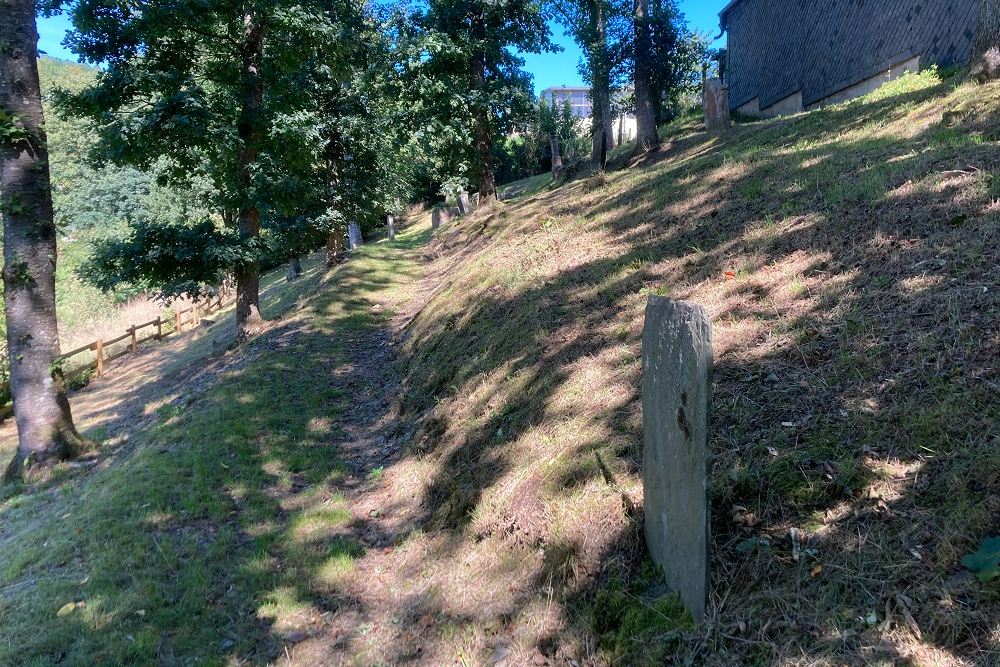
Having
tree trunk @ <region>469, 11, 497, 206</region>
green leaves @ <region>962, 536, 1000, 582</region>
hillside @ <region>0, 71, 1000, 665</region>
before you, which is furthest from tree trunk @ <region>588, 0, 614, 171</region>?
green leaves @ <region>962, 536, 1000, 582</region>

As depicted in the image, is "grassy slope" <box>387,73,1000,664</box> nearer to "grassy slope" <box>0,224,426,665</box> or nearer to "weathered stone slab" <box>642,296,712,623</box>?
"weathered stone slab" <box>642,296,712,623</box>

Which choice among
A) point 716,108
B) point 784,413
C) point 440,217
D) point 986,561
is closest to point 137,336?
point 440,217

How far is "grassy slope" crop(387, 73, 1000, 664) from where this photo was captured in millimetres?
2547

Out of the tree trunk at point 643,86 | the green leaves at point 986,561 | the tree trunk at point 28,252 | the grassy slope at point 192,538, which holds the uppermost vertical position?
the tree trunk at point 643,86

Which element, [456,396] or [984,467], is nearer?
[984,467]

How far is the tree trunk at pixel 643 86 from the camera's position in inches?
647

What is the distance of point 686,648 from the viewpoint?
270 centimetres

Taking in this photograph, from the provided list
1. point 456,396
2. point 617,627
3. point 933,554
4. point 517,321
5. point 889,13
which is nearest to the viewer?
point 933,554

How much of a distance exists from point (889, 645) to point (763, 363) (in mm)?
2128

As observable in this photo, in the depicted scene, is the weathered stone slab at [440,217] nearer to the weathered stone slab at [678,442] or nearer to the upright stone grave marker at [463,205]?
the upright stone grave marker at [463,205]

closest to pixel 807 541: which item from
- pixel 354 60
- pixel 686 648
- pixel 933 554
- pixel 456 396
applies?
pixel 933 554

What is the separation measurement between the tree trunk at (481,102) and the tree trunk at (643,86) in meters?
4.76

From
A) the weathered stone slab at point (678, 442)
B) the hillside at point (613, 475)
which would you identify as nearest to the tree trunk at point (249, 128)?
the hillside at point (613, 475)

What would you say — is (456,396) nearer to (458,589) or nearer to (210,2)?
(458,589)
